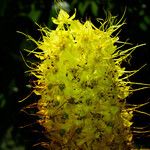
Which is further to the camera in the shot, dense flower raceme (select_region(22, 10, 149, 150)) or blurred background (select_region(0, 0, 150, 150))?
blurred background (select_region(0, 0, 150, 150))

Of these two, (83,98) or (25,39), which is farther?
(25,39)

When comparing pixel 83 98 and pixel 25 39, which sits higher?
pixel 25 39

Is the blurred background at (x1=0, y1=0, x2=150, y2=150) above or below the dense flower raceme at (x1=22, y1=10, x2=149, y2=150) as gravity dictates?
above

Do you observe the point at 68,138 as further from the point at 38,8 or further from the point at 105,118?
the point at 38,8

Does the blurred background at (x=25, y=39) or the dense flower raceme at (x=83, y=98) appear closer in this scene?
the dense flower raceme at (x=83, y=98)

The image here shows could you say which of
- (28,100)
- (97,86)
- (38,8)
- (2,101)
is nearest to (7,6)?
(38,8)
